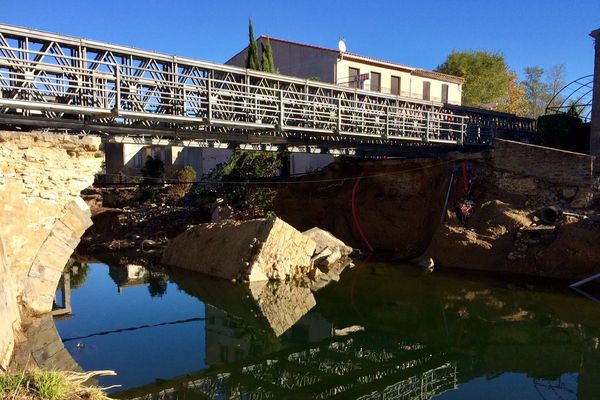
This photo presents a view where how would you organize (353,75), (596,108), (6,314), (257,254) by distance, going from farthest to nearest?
(353,75)
(596,108)
(257,254)
(6,314)

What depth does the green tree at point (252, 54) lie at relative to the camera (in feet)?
102

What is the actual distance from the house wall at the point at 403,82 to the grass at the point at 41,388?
27.7 meters

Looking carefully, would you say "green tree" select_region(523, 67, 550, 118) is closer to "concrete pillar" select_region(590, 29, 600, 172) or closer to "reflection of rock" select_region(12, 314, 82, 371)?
"concrete pillar" select_region(590, 29, 600, 172)

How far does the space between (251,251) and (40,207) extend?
24.1 ft

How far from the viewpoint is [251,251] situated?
52.1 ft

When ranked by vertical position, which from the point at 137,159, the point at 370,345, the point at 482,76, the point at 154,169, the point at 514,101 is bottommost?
the point at 370,345

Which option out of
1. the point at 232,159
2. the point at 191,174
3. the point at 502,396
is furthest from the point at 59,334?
the point at 191,174

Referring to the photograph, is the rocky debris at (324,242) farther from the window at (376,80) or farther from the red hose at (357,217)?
the window at (376,80)

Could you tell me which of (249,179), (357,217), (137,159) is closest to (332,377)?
(357,217)

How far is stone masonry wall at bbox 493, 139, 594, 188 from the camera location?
53.9ft

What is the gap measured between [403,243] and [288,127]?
28.4 feet

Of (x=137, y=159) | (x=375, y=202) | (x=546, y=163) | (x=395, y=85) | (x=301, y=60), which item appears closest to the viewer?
(x=546, y=163)

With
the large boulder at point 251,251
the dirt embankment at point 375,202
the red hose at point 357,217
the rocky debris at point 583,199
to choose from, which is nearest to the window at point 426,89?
the dirt embankment at point 375,202

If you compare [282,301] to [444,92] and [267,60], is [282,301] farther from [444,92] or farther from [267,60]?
[444,92]
